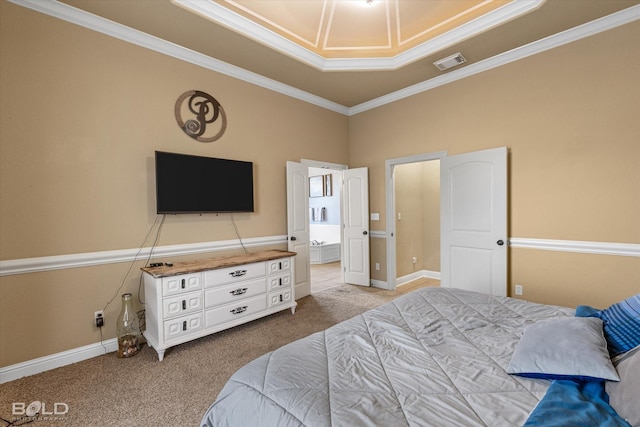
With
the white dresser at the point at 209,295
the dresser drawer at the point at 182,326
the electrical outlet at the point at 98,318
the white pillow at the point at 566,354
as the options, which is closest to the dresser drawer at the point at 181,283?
the white dresser at the point at 209,295

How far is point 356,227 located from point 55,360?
12.7 ft

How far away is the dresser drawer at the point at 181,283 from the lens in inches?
99.1

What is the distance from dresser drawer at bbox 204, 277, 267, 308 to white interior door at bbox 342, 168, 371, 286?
2022 mm

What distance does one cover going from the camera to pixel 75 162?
2.54m

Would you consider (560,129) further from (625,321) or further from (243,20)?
(243,20)

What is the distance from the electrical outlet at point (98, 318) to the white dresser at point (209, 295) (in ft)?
1.15

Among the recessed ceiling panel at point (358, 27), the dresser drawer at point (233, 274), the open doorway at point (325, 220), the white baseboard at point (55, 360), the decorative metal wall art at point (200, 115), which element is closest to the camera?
the white baseboard at point (55, 360)

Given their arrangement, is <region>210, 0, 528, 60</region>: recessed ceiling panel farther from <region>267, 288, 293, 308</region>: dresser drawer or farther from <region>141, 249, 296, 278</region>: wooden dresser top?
<region>267, 288, 293, 308</region>: dresser drawer

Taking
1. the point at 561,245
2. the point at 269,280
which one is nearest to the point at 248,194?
the point at 269,280

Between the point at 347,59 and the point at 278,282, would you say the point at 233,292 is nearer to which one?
the point at 278,282

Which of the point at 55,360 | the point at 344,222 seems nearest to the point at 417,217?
the point at 344,222

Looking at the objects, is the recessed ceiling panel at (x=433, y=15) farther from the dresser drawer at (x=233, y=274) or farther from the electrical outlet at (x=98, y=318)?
the electrical outlet at (x=98, y=318)

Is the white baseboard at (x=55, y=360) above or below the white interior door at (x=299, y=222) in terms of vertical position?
below

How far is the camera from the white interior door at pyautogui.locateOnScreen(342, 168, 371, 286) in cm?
476
